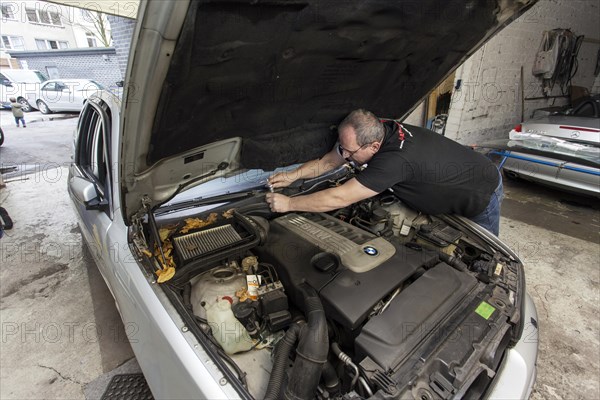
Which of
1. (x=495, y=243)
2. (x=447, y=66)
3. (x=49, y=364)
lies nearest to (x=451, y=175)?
(x=495, y=243)

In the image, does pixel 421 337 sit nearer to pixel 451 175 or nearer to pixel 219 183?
pixel 451 175

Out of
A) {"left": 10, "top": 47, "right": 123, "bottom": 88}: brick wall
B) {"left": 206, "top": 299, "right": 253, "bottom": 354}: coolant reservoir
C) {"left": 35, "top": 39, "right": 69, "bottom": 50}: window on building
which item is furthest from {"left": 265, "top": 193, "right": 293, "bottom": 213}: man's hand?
{"left": 35, "top": 39, "right": 69, "bottom": 50}: window on building

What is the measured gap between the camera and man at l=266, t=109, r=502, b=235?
1725mm

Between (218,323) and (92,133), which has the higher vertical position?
(92,133)

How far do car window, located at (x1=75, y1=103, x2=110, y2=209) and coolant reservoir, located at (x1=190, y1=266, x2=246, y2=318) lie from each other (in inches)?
28.5

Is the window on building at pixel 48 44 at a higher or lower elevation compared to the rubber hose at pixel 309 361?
higher

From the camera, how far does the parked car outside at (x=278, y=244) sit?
0.95 meters

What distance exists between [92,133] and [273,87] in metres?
1.57

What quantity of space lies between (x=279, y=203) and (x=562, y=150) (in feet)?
12.2

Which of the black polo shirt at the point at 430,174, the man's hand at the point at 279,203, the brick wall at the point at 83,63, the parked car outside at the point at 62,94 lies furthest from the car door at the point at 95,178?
the brick wall at the point at 83,63

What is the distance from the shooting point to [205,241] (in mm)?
1426

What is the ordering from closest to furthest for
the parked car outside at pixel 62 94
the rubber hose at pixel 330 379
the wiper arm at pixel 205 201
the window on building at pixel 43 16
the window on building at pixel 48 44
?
1. the rubber hose at pixel 330 379
2. the wiper arm at pixel 205 201
3. the parked car outside at pixel 62 94
4. the window on building at pixel 43 16
5. the window on building at pixel 48 44

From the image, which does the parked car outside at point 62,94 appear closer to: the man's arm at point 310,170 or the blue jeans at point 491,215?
the man's arm at point 310,170

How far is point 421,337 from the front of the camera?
1084 mm
